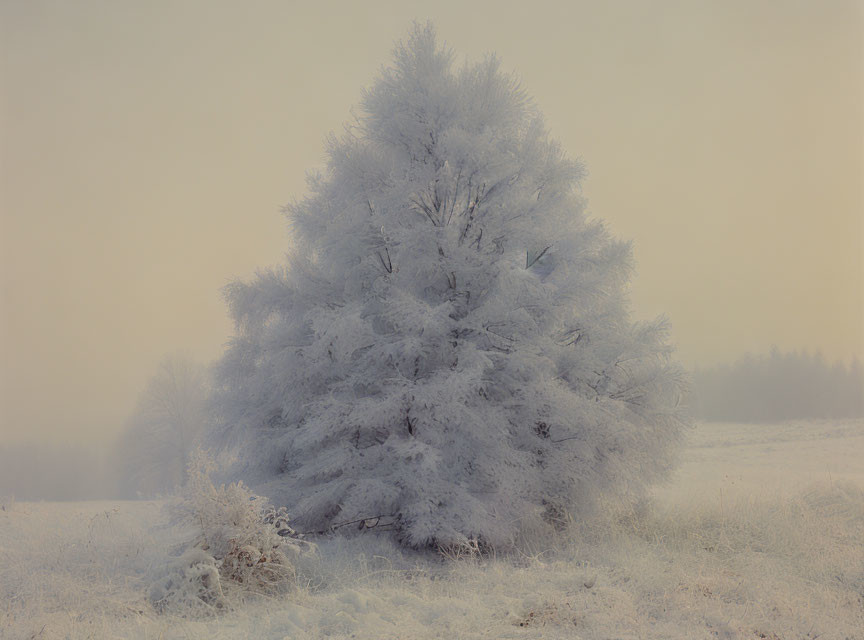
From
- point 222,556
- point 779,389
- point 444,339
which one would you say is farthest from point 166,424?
point 779,389

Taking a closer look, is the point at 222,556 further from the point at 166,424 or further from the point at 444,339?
the point at 166,424

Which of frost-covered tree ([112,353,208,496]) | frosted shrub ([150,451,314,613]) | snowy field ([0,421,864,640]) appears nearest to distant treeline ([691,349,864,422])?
snowy field ([0,421,864,640])

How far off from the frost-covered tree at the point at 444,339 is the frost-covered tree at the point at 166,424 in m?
18.2

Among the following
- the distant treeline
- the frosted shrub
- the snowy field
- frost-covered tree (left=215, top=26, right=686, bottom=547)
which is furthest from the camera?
the distant treeline

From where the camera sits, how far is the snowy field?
4.96 m

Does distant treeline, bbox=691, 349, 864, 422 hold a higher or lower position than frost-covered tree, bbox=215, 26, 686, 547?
lower

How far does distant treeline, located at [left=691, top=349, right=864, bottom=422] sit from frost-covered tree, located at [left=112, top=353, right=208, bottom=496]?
3044 cm

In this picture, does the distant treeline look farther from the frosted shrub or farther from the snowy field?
the frosted shrub

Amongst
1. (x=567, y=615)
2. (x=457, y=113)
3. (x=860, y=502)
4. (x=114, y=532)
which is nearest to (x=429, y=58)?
(x=457, y=113)

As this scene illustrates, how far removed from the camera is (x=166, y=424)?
2706 cm

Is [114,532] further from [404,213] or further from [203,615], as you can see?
[404,213]

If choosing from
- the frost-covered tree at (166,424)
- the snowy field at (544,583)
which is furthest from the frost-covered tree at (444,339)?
the frost-covered tree at (166,424)

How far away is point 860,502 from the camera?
34.3ft

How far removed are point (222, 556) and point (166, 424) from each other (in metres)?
23.4
